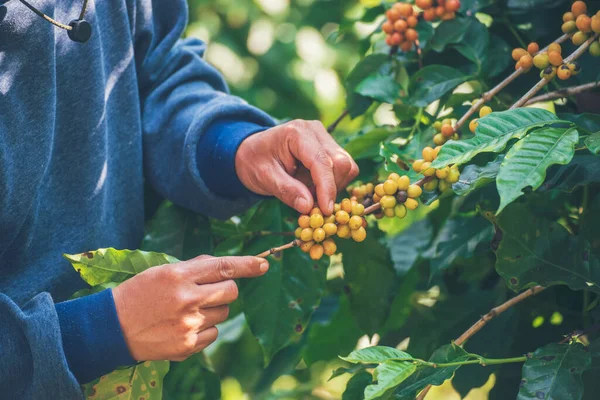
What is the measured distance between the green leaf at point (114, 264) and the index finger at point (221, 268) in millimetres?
74

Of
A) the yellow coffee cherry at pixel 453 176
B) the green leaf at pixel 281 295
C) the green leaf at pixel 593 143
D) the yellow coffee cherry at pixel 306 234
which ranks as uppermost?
the green leaf at pixel 593 143

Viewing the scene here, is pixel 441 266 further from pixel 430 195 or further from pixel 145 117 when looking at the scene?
pixel 145 117

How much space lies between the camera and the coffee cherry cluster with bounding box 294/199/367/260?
834mm

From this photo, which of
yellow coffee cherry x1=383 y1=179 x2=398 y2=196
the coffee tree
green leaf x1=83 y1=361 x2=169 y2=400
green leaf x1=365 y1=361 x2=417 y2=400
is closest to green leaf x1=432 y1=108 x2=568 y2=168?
the coffee tree

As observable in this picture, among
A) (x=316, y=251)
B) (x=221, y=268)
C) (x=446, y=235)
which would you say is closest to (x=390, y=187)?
(x=316, y=251)

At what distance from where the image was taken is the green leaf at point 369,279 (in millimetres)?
1088

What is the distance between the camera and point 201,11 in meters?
2.90

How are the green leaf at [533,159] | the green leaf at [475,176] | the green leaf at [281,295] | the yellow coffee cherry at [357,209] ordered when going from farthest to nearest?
1. the green leaf at [281,295]
2. the yellow coffee cherry at [357,209]
3. the green leaf at [475,176]
4. the green leaf at [533,159]

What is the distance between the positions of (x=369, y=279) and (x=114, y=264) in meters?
0.42

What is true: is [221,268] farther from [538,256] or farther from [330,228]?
[538,256]

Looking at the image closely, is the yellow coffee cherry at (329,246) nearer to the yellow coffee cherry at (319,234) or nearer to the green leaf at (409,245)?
the yellow coffee cherry at (319,234)

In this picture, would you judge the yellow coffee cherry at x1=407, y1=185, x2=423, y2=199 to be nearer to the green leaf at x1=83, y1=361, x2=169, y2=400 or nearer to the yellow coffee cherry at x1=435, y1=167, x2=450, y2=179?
the yellow coffee cherry at x1=435, y1=167, x2=450, y2=179

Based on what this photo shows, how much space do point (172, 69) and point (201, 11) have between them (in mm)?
1811

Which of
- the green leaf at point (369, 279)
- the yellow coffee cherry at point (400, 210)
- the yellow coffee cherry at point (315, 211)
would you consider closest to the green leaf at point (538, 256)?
the yellow coffee cherry at point (400, 210)
